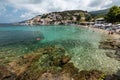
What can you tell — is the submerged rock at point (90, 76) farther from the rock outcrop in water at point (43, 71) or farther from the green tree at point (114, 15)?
the green tree at point (114, 15)

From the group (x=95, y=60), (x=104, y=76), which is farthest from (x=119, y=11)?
(x=104, y=76)

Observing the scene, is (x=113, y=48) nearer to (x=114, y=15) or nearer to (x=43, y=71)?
(x=43, y=71)

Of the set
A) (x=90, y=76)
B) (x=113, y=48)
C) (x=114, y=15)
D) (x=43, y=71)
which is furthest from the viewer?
(x=114, y=15)

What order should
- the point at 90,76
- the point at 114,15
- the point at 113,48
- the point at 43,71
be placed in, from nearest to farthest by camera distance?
the point at 90,76 < the point at 43,71 < the point at 113,48 < the point at 114,15

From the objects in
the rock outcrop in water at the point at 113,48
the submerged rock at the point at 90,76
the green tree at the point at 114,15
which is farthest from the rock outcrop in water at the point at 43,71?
the green tree at the point at 114,15

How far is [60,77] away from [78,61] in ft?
22.5

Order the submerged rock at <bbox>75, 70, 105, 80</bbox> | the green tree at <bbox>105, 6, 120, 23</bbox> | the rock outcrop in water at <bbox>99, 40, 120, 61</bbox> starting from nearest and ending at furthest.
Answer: the submerged rock at <bbox>75, 70, 105, 80</bbox> → the rock outcrop in water at <bbox>99, 40, 120, 61</bbox> → the green tree at <bbox>105, 6, 120, 23</bbox>

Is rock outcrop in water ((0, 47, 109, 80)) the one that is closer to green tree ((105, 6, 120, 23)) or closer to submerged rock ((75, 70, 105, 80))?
submerged rock ((75, 70, 105, 80))

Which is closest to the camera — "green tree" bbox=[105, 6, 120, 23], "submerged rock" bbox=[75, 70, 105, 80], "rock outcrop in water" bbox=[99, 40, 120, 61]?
"submerged rock" bbox=[75, 70, 105, 80]

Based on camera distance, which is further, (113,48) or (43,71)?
(113,48)

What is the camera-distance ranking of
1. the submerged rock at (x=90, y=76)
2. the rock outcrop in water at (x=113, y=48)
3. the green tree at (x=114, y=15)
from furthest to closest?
the green tree at (x=114, y=15), the rock outcrop in water at (x=113, y=48), the submerged rock at (x=90, y=76)

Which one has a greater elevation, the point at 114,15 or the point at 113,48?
the point at 114,15

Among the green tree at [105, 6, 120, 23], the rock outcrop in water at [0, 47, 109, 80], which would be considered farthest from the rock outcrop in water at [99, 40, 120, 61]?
the green tree at [105, 6, 120, 23]

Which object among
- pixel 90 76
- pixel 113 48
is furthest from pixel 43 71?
pixel 113 48
